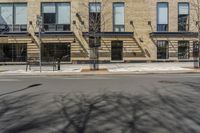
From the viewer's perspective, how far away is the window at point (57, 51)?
4106 centimetres

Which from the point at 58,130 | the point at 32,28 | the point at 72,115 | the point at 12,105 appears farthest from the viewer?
the point at 32,28

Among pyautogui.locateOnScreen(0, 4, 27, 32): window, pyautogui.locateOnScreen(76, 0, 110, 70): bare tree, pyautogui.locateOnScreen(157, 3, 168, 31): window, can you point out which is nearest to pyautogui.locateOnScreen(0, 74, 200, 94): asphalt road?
pyautogui.locateOnScreen(76, 0, 110, 70): bare tree

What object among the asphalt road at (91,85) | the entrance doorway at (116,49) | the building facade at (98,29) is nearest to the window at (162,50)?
the building facade at (98,29)

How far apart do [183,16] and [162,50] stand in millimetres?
4349

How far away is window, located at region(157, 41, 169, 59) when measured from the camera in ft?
136

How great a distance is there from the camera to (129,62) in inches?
1613

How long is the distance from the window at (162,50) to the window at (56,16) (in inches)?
395

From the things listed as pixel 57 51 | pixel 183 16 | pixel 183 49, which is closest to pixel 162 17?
pixel 183 16

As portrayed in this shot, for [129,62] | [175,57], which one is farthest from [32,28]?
[175,57]

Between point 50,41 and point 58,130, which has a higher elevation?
point 50,41

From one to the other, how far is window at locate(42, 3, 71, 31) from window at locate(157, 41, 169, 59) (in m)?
10.0

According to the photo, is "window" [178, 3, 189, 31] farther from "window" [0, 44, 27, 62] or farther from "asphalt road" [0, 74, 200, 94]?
"asphalt road" [0, 74, 200, 94]

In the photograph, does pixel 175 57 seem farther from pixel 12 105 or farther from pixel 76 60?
pixel 12 105

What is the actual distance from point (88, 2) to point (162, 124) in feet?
110
